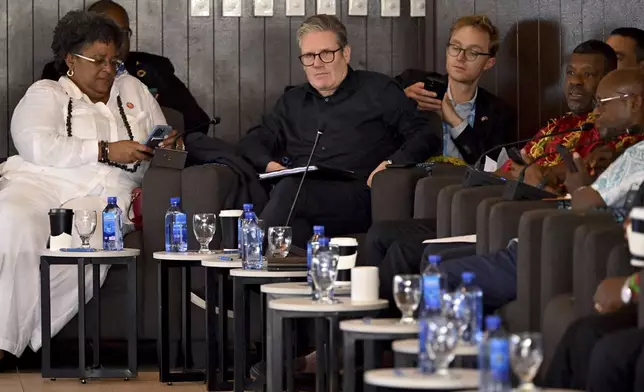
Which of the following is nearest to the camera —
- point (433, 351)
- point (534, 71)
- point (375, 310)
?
point (433, 351)

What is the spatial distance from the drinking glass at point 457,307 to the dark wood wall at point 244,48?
4.23m

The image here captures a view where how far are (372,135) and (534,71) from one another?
1.10 meters

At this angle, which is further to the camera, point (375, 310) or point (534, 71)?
point (534, 71)

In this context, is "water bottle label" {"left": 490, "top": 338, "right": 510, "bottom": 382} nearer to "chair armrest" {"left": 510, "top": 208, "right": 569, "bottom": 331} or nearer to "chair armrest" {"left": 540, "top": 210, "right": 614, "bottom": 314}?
"chair armrest" {"left": 540, "top": 210, "right": 614, "bottom": 314}

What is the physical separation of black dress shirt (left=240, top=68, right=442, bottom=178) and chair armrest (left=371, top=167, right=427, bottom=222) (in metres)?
0.34

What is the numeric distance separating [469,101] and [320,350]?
2.39 metres

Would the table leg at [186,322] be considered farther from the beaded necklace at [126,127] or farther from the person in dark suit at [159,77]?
the person in dark suit at [159,77]

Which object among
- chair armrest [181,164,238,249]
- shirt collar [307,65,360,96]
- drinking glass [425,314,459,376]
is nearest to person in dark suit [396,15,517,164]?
shirt collar [307,65,360,96]

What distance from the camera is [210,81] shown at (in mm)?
7199

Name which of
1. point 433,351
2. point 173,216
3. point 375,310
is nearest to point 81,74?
point 173,216

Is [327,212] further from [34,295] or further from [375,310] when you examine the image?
[375,310]

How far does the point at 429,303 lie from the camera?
124 inches

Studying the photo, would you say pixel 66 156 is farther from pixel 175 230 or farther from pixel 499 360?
pixel 499 360

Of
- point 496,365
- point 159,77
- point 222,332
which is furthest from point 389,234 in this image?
point 496,365
